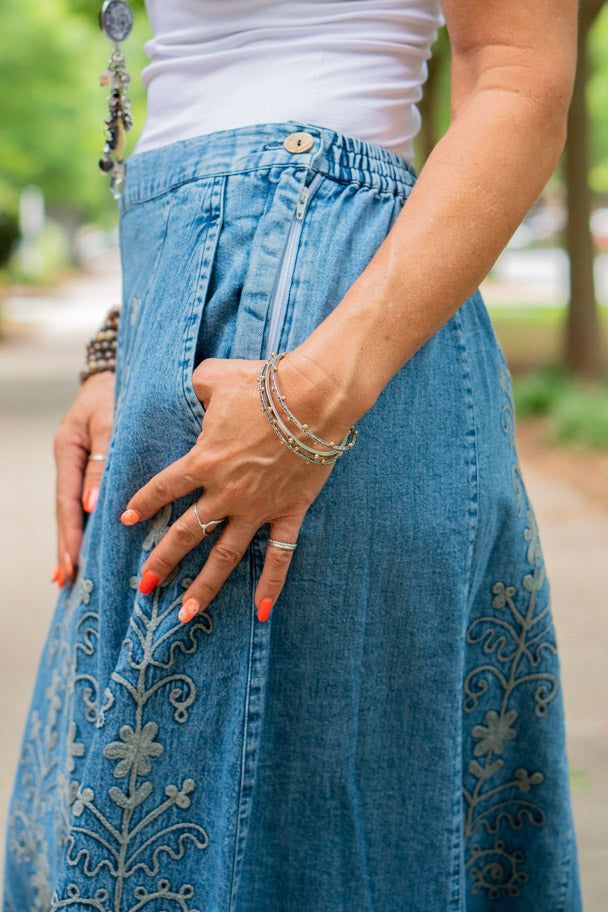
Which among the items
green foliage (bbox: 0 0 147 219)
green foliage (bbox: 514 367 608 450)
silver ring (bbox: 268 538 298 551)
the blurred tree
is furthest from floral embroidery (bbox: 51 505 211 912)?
green foliage (bbox: 0 0 147 219)

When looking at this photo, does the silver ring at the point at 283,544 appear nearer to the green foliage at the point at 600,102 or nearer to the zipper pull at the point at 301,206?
the zipper pull at the point at 301,206

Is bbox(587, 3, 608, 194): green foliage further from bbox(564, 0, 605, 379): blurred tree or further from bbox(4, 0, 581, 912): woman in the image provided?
bbox(4, 0, 581, 912): woman

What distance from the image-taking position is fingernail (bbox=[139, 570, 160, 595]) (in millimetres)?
1142

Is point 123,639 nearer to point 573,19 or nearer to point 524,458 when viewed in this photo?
point 573,19

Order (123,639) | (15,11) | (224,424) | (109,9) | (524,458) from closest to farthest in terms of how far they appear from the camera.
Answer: (224,424) → (123,639) → (109,9) → (524,458) → (15,11)

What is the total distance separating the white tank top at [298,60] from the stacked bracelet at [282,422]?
302 mm

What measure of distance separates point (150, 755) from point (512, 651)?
0.48 meters

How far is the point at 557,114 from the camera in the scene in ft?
3.77

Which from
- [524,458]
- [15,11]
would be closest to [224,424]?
[524,458]

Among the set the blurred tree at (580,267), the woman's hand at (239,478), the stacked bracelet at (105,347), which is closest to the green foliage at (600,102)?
the blurred tree at (580,267)

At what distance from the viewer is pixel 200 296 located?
116 centimetres

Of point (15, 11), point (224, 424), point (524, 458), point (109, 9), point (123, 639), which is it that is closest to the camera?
point (224, 424)

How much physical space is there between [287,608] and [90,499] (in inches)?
16.8

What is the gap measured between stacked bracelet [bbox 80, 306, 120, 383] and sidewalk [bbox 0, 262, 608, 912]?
1.79m
